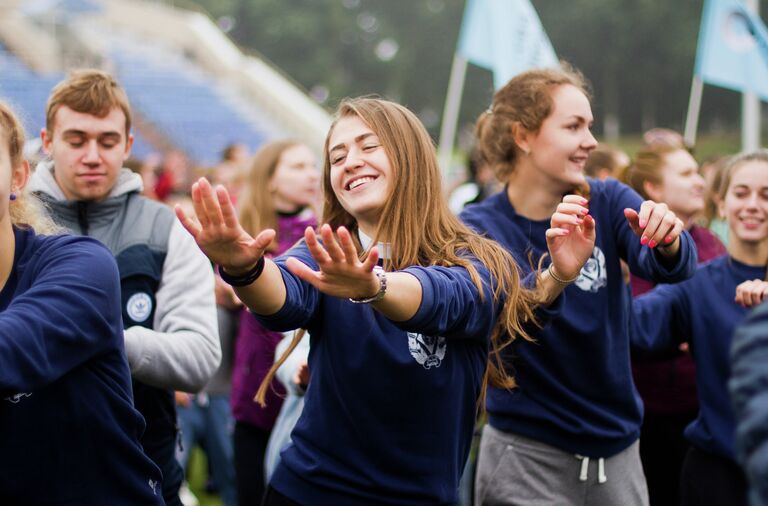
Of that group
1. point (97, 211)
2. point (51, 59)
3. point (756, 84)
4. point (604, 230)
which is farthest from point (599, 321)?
point (51, 59)

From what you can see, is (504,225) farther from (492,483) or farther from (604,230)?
(492,483)

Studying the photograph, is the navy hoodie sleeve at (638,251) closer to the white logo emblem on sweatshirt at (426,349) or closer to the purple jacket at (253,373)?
the white logo emblem on sweatshirt at (426,349)

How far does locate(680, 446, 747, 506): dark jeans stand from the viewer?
11.8ft

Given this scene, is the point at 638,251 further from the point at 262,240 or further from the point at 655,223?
the point at 262,240

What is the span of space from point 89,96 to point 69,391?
1508 millimetres

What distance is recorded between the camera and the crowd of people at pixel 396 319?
7.38ft

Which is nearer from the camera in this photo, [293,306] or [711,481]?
[293,306]

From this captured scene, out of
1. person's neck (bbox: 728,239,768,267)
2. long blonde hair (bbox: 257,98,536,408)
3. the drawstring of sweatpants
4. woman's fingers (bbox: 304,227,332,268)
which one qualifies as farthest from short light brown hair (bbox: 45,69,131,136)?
person's neck (bbox: 728,239,768,267)

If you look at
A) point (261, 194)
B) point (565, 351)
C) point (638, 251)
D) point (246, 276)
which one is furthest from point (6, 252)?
point (261, 194)

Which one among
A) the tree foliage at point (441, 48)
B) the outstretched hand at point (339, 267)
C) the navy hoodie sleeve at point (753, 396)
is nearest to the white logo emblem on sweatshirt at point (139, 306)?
the outstretched hand at point (339, 267)

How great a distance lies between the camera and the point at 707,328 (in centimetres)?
375

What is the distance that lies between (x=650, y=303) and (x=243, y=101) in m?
24.0

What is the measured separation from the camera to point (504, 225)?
352cm

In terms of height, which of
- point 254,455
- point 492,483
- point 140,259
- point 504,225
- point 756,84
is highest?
point 756,84
